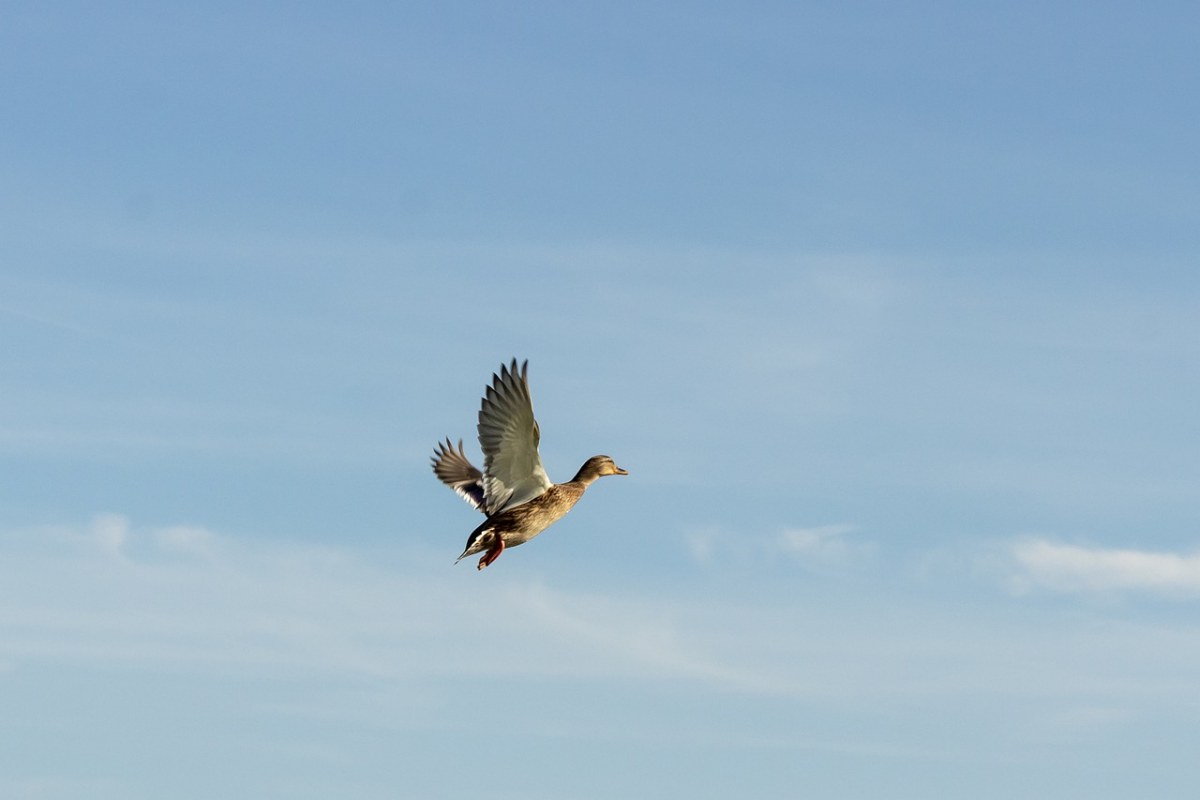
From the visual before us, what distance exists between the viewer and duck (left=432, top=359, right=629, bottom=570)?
29891 mm

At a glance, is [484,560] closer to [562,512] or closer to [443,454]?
[562,512]

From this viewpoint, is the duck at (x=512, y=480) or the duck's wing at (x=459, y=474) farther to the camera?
the duck's wing at (x=459, y=474)

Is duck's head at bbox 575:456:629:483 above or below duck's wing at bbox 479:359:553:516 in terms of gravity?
above

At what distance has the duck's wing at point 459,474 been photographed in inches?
1503

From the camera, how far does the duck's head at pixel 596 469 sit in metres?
33.5

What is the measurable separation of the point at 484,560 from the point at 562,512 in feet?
7.55

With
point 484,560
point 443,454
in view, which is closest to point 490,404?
point 484,560

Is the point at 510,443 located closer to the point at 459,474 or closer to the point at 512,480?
the point at 512,480

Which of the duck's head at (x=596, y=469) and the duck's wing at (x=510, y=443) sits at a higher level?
the duck's head at (x=596, y=469)

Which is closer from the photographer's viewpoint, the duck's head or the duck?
the duck

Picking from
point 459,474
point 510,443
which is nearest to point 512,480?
point 510,443

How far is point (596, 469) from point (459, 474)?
286 inches

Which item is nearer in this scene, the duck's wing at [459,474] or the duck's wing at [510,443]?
the duck's wing at [510,443]

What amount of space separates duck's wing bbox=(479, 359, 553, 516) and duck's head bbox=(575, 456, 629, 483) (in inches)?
70.1
